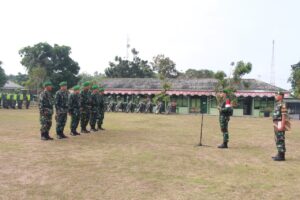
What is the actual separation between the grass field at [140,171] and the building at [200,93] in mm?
22053

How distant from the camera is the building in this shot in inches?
1262

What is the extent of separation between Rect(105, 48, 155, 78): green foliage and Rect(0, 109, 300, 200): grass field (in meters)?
44.5

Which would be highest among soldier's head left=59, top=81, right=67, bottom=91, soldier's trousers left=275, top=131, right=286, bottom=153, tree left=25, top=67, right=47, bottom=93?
tree left=25, top=67, right=47, bottom=93

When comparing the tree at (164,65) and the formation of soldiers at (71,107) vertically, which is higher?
the tree at (164,65)

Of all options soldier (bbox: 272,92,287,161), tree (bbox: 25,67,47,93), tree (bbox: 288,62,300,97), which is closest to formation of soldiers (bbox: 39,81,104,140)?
soldier (bbox: 272,92,287,161)

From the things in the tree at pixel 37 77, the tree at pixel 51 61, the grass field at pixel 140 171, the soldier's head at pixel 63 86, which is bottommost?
the grass field at pixel 140 171

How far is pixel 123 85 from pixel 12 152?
28982 millimetres

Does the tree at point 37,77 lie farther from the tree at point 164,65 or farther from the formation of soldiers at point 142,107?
the tree at point 164,65

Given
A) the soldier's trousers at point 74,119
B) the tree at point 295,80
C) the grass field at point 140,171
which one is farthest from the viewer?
the tree at point 295,80

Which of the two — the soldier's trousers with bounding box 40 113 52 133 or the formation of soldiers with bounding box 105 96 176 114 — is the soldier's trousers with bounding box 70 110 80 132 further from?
the formation of soldiers with bounding box 105 96 176 114

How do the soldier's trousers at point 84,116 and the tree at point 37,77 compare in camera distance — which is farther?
the tree at point 37,77

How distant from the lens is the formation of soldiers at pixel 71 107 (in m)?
10.7

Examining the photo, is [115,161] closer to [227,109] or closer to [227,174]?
[227,174]

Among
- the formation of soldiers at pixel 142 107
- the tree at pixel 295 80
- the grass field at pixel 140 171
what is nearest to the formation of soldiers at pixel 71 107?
the grass field at pixel 140 171
